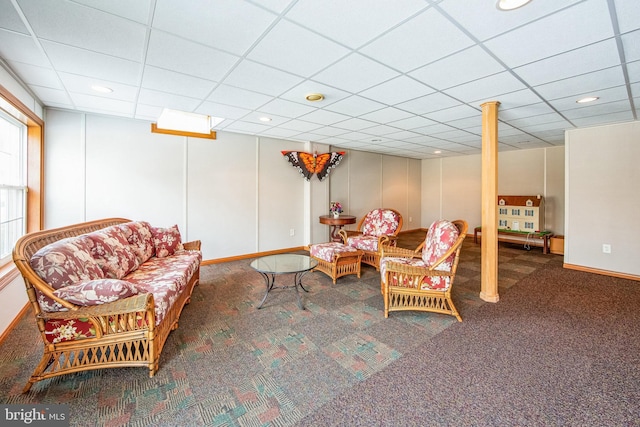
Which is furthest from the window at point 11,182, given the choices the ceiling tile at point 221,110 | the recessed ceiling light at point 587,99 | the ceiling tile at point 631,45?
the recessed ceiling light at point 587,99

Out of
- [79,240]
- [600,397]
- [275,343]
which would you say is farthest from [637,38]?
[79,240]

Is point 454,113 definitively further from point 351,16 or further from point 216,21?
point 216,21

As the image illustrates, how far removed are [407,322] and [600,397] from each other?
1273 mm

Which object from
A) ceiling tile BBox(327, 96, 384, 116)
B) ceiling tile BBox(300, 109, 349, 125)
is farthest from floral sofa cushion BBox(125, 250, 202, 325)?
ceiling tile BBox(327, 96, 384, 116)

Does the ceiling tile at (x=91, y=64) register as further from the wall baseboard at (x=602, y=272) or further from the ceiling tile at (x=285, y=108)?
the wall baseboard at (x=602, y=272)

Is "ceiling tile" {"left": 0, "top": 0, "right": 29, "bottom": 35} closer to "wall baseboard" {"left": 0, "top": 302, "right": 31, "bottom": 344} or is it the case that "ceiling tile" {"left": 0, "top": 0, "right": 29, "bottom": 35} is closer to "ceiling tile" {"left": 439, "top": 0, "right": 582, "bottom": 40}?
"wall baseboard" {"left": 0, "top": 302, "right": 31, "bottom": 344}

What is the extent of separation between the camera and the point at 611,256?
13.1 ft

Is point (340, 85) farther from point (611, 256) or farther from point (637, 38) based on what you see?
point (611, 256)

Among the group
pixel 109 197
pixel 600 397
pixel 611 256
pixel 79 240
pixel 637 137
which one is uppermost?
pixel 637 137

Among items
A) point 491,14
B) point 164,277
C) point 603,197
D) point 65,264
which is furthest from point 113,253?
point 603,197

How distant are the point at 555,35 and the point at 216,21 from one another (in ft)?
7.36

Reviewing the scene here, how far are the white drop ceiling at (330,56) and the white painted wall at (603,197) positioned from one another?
45 centimetres

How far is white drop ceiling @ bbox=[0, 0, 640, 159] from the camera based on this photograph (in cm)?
158

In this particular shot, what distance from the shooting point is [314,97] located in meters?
2.95
